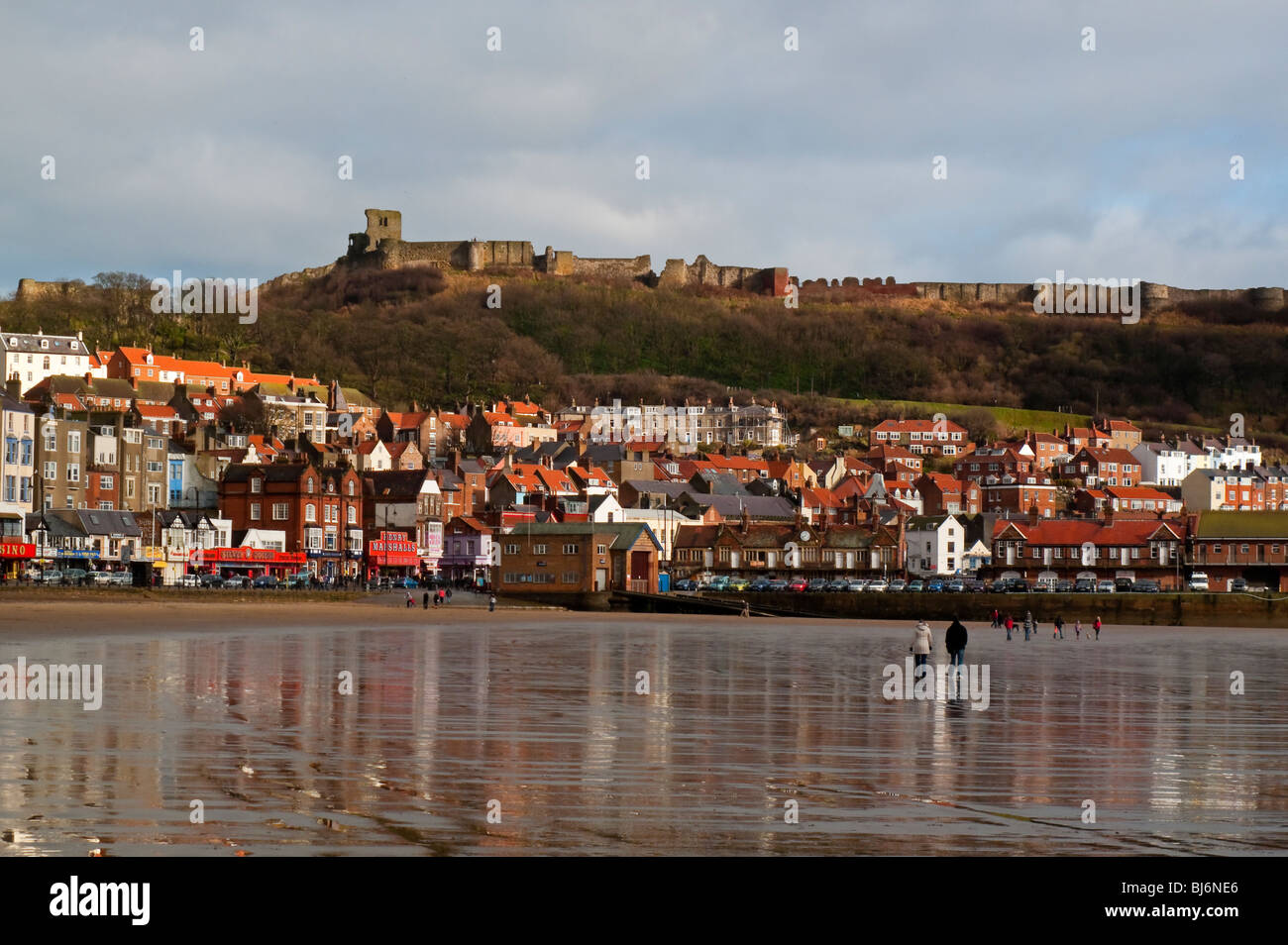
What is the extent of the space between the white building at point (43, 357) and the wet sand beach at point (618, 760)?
9372 cm

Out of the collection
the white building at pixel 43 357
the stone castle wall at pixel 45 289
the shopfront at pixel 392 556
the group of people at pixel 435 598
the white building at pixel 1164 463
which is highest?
the stone castle wall at pixel 45 289

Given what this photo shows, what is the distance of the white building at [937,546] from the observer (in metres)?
94.4

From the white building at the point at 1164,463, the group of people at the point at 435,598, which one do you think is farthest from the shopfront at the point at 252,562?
the white building at the point at 1164,463

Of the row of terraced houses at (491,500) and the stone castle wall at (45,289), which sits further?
the stone castle wall at (45,289)

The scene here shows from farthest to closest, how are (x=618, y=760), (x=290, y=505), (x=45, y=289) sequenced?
(x=45, y=289) < (x=290, y=505) < (x=618, y=760)

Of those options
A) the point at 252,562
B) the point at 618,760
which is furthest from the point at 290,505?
the point at 618,760

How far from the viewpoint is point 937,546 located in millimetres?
94750

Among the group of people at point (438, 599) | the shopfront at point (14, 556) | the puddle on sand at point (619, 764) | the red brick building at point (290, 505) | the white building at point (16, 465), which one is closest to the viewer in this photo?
the puddle on sand at point (619, 764)

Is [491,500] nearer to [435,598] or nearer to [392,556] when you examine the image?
[392,556]

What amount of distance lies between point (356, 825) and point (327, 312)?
195m

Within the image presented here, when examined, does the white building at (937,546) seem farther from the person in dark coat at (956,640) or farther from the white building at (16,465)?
the person in dark coat at (956,640)

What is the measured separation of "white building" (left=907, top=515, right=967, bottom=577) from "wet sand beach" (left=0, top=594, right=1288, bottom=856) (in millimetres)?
65858

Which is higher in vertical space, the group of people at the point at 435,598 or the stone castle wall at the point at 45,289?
the stone castle wall at the point at 45,289

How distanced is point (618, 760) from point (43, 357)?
11398 cm
